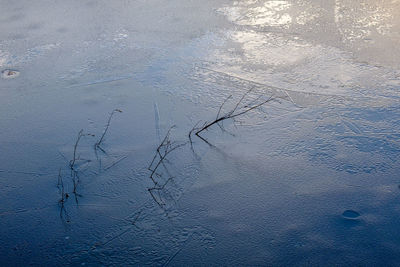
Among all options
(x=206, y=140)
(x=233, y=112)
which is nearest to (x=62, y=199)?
(x=206, y=140)

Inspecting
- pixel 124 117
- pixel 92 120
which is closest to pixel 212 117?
pixel 124 117

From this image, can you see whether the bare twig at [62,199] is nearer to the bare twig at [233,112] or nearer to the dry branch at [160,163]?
the dry branch at [160,163]

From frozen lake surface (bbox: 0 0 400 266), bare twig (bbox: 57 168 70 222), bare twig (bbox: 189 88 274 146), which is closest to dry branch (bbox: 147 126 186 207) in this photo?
frozen lake surface (bbox: 0 0 400 266)

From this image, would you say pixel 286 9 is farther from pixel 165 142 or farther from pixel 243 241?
pixel 243 241

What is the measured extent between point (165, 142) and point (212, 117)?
0.58 meters

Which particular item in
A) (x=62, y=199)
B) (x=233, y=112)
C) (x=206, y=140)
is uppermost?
(x=233, y=112)

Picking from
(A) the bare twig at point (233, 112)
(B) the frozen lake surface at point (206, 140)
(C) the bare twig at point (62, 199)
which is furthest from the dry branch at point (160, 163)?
(C) the bare twig at point (62, 199)

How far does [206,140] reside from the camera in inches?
145

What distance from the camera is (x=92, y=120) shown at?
4.02 meters

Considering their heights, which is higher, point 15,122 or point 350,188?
point 15,122

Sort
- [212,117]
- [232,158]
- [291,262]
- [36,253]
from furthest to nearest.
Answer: [212,117] → [232,158] → [36,253] → [291,262]

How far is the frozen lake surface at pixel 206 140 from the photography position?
9.12ft

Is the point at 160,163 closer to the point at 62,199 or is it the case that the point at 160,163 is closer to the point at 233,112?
the point at 62,199

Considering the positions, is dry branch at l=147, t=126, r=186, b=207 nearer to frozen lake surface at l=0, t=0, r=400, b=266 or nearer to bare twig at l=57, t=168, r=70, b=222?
frozen lake surface at l=0, t=0, r=400, b=266
